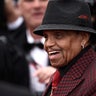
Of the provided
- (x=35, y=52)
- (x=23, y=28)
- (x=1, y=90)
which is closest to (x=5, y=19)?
(x=23, y=28)

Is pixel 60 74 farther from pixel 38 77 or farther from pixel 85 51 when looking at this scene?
pixel 38 77

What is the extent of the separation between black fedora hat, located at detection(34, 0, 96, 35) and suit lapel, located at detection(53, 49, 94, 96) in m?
0.22

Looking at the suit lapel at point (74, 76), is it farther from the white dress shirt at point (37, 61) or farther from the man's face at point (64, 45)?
the white dress shirt at point (37, 61)

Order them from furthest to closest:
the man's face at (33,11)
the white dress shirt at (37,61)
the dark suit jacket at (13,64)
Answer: the man's face at (33,11)
the white dress shirt at (37,61)
the dark suit jacket at (13,64)

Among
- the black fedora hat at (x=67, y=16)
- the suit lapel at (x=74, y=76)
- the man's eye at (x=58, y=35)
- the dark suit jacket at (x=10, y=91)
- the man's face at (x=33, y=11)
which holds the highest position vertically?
the dark suit jacket at (x=10, y=91)

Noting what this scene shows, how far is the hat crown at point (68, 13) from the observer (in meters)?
2.75

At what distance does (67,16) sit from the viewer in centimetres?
274

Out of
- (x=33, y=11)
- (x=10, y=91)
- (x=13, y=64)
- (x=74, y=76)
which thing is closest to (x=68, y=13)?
(x=74, y=76)

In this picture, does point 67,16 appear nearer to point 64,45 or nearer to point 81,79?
point 64,45

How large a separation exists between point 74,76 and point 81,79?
0.07 m

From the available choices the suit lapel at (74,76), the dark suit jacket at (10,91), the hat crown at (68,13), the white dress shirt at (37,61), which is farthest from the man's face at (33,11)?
the dark suit jacket at (10,91)

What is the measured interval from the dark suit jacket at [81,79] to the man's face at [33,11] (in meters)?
2.39

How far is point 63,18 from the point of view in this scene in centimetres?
276

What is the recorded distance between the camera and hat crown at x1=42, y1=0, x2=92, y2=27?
9.02 feet
